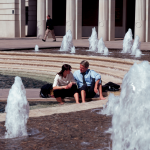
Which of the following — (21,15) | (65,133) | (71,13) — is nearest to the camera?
(65,133)

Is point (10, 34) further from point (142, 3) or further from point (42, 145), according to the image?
point (42, 145)

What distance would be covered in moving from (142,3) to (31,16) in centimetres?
1267

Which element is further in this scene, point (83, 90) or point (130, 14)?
point (130, 14)

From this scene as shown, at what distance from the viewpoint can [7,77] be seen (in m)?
12.0

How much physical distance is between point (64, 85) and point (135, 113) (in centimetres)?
396

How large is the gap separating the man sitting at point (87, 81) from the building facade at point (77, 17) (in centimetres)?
1609

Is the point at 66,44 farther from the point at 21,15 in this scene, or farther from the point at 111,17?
the point at 21,15

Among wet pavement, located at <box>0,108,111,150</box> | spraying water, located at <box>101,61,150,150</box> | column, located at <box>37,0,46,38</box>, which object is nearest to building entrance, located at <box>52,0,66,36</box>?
column, located at <box>37,0,46,38</box>

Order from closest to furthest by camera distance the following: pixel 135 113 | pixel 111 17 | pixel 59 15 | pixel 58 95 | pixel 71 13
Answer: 1. pixel 135 113
2. pixel 58 95
3. pixel 111 17
4. pixel 71 13
5. pixel 59 15

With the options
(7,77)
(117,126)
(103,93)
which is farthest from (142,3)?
(117,126)

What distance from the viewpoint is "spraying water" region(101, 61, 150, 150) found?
4.32 metres

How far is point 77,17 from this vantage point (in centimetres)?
2669

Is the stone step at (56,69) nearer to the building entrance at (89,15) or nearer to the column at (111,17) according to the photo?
the column at (111,17)

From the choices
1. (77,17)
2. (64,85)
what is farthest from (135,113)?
(77,17)
